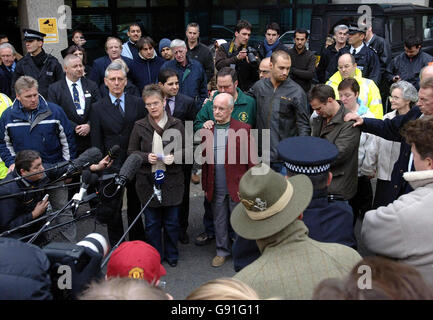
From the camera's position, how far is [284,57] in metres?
4.85

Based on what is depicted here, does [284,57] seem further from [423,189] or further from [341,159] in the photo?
[423,189]

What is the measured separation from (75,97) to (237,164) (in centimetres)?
215

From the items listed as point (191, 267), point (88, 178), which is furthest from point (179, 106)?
point (88, 178)

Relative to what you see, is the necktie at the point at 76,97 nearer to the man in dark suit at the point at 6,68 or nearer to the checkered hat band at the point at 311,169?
the man in dark suit at the point at 6,68

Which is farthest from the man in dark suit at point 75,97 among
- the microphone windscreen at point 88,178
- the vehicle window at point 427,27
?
the vehicle window at point 427,27

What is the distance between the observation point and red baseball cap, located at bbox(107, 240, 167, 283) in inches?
86.6

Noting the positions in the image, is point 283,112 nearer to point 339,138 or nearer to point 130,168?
point 339,138

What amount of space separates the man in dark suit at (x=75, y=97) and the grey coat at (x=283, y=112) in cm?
200

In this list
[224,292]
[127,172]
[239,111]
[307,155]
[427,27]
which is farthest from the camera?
[427,27]

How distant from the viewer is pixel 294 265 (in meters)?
2.14

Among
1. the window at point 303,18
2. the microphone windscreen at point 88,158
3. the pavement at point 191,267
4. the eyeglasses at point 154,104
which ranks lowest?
the pavement at point 191,267

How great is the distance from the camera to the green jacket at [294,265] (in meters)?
2.09

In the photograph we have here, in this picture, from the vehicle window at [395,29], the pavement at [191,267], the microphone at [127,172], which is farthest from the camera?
the vehicle window at [395,29]

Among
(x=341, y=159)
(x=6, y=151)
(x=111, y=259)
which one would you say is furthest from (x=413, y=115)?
(x=6, y=151)
